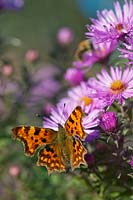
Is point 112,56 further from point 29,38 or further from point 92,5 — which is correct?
point 29,38

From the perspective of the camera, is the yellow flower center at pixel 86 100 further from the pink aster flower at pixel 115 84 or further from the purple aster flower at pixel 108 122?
the purple aster flower at pixel 108 122

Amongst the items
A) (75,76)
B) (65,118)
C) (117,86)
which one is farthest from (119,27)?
(75,76)

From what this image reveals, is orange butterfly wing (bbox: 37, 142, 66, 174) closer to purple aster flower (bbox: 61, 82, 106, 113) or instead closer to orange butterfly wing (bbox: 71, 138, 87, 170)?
orange butterfly wing (bbox: 71, 138, 87, 170)

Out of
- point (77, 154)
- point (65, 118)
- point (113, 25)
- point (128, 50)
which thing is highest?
point (113, 25)

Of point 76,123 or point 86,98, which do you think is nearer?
point 76,123

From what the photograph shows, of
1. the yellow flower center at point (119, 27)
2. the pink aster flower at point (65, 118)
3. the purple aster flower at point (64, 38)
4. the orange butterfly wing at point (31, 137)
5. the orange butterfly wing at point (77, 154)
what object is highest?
the purple aster flower at point (64, 38)

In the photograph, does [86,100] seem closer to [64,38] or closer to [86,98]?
[86,98]

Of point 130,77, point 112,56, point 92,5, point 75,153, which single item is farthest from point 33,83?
point 92,5

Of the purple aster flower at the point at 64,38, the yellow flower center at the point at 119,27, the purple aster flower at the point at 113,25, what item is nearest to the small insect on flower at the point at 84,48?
the purple aster flower at the point at 113,25
